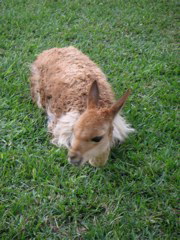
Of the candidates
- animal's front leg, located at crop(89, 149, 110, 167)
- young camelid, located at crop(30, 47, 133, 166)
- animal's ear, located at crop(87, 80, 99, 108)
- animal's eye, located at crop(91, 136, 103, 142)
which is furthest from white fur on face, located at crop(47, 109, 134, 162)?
animal's ear, located at crop(87, 80, 99, 108)

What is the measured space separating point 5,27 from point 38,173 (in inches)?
157

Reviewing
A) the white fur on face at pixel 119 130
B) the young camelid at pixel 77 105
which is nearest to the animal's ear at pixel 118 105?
the young camelid at pixel 77 105

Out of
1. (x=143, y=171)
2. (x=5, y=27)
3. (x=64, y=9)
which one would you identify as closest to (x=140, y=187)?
(x=143, y=171)

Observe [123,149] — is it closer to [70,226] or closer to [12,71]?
[70,226]

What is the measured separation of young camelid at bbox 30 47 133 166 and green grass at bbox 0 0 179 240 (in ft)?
0.72

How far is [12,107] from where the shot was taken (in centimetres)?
436

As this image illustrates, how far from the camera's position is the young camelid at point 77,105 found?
3113 millimetres

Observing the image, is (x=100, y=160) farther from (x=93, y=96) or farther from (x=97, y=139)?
(x=93, y=96)

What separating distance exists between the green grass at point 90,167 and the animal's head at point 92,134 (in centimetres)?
45

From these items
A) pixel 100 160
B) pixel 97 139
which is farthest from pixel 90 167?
pixel 97 139

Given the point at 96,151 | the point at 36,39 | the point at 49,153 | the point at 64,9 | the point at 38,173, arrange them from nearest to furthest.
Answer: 1. the point at 96,151
2. the point at 38,173
3. the point at 49,153
4. the point at 36,39
5. the point at 64,9

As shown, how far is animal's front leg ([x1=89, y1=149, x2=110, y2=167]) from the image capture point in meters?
3.43

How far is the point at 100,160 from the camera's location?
3.49 m

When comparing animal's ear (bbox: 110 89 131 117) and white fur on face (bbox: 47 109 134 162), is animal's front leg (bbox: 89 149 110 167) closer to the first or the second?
white fur on face (bbox: 47 109 134 162)
